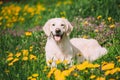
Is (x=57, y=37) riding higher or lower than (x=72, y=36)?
higher

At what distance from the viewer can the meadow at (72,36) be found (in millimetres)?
4974

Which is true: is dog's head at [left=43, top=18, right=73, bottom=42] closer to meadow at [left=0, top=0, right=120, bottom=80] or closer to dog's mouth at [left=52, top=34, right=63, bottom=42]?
dog's mouth at [left=52, top=34, right=63, bottom=42]

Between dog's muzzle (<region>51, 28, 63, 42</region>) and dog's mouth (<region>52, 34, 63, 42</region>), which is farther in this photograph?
dog's mouth (<region>52, 34, 63, 42</region>)

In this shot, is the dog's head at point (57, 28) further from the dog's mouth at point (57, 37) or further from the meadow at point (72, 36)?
the meadow at point (72, 36)

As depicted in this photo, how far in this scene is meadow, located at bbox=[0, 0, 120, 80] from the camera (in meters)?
4.97

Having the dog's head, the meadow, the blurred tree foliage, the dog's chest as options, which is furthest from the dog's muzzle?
the blurred tree foliage

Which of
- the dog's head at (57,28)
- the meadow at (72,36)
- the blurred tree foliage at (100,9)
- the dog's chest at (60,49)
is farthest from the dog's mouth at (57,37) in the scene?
the blurred tree foliage at (100,9)

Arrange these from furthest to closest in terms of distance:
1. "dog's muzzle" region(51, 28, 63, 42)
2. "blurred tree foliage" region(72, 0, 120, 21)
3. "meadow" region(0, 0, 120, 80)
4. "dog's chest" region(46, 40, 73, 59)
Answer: "blurred tree foliage" region(72, 0, 120, 21) < "dog's chest" region(46, 40, 73, 59) < "dog's muzzle" region(51, 28, 63, 42) < "meadow" region(0, 0, 120, 80)

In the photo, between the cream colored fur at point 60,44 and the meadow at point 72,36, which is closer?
the meadow at point 72,36

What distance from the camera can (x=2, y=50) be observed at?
793 centimetres

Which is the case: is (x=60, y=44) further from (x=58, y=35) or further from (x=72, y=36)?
(x=72, y=36)

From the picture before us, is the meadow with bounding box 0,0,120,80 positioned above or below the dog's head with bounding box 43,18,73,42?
below

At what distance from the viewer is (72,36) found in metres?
8.89

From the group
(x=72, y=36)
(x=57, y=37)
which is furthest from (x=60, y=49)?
(x=72, y=36)
